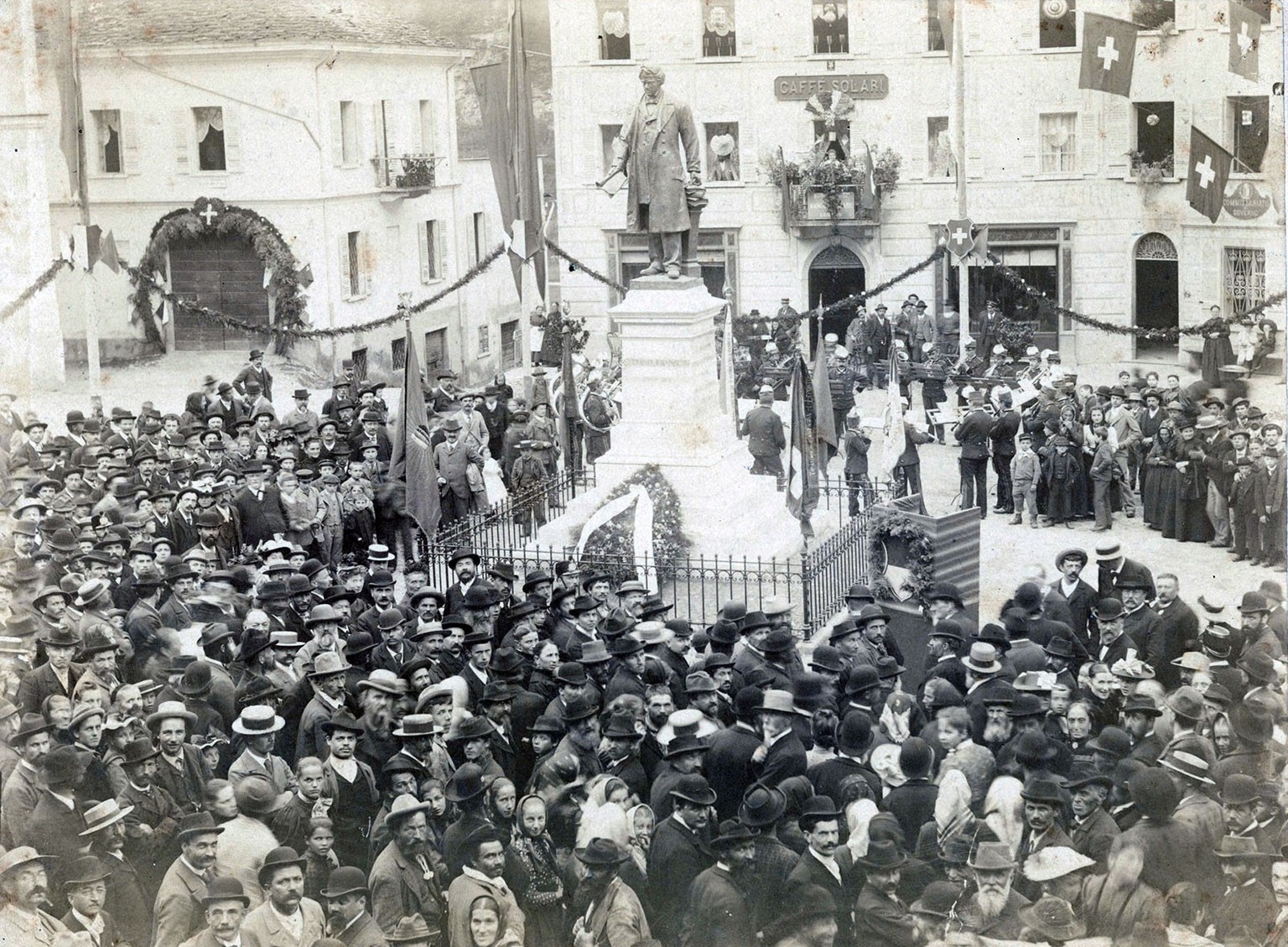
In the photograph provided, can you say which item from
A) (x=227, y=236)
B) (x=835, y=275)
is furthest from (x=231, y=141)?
(x=835, y=275)

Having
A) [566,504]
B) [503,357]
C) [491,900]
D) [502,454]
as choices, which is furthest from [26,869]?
[503,357]

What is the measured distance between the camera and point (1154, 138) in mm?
28469

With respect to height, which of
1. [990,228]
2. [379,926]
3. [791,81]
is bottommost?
[379,926]

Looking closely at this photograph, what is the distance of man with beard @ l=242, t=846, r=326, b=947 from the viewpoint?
8484 millimetres

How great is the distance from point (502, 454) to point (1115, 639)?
36.9 ft

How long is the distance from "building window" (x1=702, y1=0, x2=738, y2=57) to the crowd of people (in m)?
21.1

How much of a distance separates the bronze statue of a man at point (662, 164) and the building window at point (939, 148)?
1490cm

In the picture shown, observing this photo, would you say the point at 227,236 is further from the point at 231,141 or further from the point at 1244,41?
the point at 1244,41

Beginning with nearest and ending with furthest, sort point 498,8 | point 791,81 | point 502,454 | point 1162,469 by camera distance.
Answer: point 1162,469 < point 502,454 < point 791,81 < point 498,8

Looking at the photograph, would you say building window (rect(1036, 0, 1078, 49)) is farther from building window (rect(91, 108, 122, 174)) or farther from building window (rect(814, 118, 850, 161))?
building window (rect(91, 108, 122, 174))

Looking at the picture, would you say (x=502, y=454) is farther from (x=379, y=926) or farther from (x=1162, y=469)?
(x=379, y=926)

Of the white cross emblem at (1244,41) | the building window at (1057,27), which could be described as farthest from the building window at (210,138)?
the white cross emblem at (1244,41)

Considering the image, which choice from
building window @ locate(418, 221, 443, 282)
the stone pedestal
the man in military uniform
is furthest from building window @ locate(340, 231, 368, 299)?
the stone pedestal

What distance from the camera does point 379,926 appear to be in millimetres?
8648
